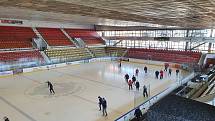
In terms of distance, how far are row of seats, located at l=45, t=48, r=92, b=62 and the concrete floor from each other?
7459 mm

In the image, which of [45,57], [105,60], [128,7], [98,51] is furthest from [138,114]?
[98,51]

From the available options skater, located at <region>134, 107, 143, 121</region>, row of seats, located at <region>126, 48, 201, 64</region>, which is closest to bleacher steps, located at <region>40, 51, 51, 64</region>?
row of seats, located at <region>126, 48, 201, 64</region>

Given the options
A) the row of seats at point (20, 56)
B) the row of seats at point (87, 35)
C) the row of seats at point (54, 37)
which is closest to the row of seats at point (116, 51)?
the row of seats at point (87, 35)

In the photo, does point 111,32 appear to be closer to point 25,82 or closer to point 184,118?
point 25,82

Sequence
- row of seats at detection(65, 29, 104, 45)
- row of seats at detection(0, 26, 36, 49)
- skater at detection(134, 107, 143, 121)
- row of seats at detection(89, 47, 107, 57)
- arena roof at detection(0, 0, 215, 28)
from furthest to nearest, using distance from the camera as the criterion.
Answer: row of seats at detection(65, 29, 104, 45) → row of seats at detection(89, 47, 107, 57) → row of seats at detection(0, 26, 36, 49) → skater at detection(134, 107, 143, 121) → arena roof at detection(0, 0, 215, 28)

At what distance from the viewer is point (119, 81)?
1598cm

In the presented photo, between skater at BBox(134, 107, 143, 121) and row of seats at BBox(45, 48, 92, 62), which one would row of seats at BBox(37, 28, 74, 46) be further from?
skater at BBox(134, 107, 143, 121)

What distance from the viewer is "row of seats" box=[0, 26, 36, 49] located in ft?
75.9

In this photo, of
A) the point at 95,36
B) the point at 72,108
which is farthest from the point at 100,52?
the point at 72,108

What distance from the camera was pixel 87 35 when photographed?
113 ft

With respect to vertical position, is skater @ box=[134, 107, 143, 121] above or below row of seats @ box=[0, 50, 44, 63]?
below

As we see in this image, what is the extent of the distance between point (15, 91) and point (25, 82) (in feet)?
8.32

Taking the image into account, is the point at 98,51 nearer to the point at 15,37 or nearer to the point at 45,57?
the point at 45,57

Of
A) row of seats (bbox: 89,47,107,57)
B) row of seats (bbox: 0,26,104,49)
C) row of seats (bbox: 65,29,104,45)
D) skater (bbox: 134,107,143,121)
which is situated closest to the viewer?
skater (bbox: 134,107,143,121)
